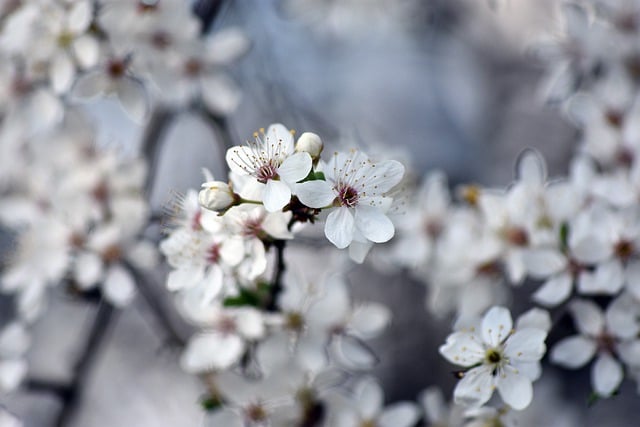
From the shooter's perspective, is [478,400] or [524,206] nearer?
[478,400]

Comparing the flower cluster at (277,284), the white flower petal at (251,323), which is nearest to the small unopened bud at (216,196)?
the flower cluster at (277,284)

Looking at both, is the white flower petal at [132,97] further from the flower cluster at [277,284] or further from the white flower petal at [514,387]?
the white flower petal at [514,387]

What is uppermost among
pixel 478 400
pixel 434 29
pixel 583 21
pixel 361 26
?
pixel 434 29

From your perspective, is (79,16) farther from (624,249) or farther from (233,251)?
(624,249)

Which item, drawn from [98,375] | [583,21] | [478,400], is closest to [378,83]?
[583,21]

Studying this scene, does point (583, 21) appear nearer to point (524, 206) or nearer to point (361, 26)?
point (524, 206)

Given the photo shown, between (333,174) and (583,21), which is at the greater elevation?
(583,21)
